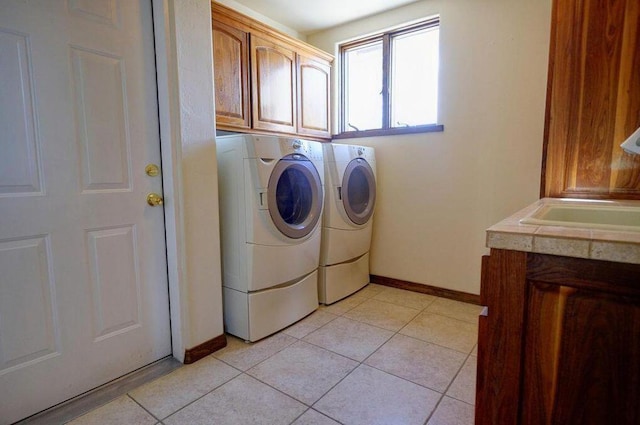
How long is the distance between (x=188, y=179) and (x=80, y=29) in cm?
74

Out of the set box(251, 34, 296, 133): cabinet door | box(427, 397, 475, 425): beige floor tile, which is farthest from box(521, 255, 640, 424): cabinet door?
box(251, 34, 296, 133): cabinet door

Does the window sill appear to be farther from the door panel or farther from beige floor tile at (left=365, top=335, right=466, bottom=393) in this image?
the door panel

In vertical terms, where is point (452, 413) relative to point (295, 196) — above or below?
below

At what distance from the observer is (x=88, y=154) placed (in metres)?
1.42

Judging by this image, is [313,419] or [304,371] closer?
[313,419]

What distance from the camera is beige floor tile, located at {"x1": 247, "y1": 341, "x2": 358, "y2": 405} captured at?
4.87ft

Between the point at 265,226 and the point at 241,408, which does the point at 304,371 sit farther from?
the point at 265,226

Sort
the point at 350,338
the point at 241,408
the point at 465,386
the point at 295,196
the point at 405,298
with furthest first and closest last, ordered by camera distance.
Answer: the point at 405,298 < the point at 295,196 < the point at 350,338 < the point at 465,386 < the point at 241,408

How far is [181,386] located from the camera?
1.50 m

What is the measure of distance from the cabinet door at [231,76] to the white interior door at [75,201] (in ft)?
1.57

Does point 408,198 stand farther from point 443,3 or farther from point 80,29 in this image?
point 80,29

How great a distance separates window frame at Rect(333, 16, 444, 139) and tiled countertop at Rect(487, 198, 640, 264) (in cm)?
187

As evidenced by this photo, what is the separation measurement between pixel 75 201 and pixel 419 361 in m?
1.78

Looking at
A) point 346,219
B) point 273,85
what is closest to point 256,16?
point 273,85
